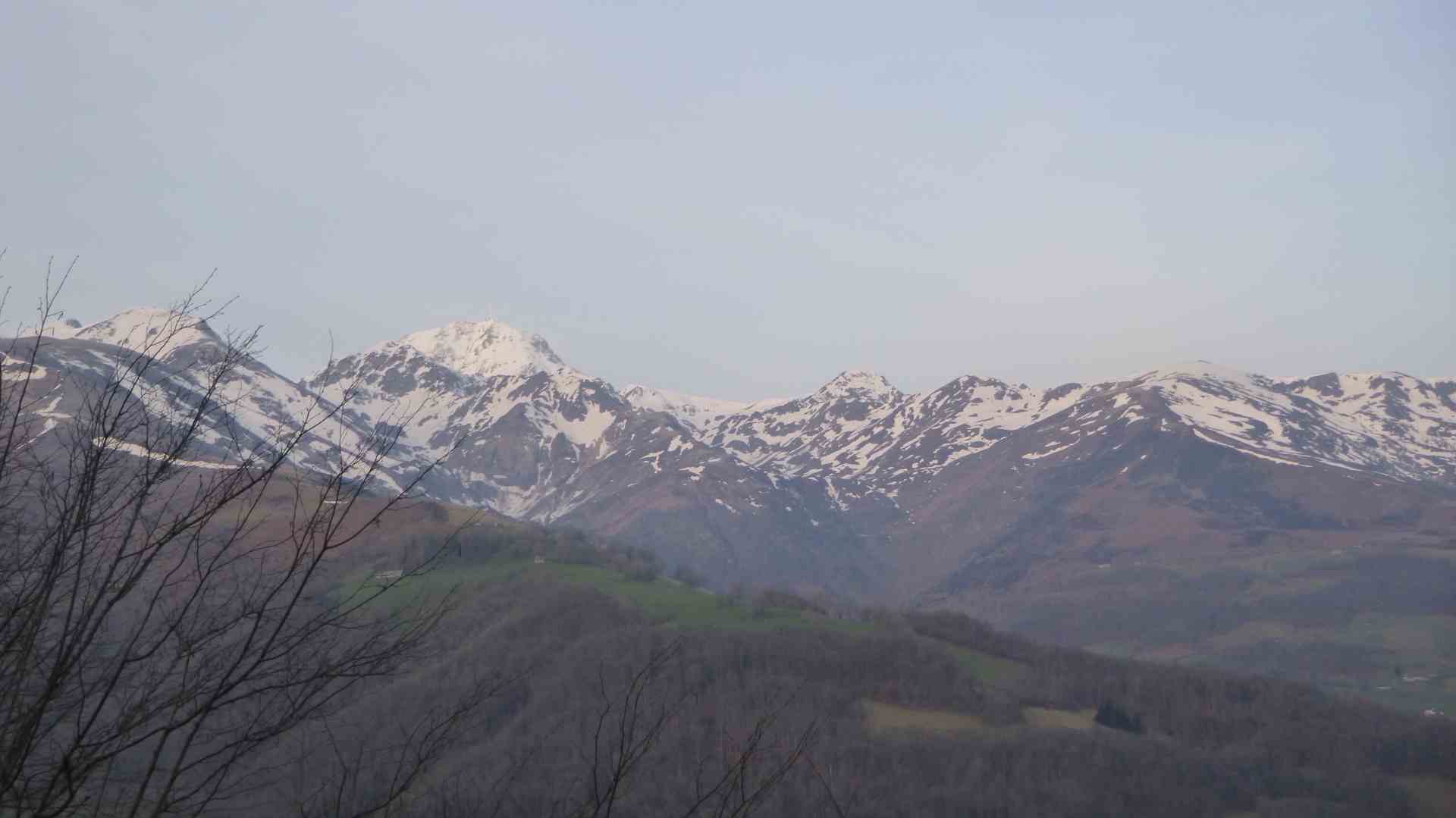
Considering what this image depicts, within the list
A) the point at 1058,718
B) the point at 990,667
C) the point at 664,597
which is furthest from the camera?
the point at 664,597

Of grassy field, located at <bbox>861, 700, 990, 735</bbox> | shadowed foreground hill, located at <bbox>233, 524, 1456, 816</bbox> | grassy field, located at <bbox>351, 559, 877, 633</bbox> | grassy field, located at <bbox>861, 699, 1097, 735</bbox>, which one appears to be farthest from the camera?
grassy field, located at <bbox>351, 559, 877, 633</bbox>

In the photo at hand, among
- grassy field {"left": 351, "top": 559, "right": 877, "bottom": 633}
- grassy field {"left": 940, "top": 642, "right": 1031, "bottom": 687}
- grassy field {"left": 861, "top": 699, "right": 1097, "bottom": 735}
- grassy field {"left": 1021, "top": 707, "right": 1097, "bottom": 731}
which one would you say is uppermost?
grassy field {"left": 351, "top": 559, "right": 877, "bottom": 633}

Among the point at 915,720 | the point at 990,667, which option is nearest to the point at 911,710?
the point at 915,720

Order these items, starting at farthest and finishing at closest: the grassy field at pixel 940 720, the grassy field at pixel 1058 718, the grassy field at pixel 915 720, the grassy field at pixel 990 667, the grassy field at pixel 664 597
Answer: the grassy field at pixel 664 597 → the grassy field at pixel 990 667 → the grassy field at pixel 1058 718 → the grassy field at pixel 940 720 → the grassy field at pixel 915 720

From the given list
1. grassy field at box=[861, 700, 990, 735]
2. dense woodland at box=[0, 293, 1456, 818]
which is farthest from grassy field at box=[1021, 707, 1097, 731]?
grassy field at box=[861, 700, 990, 735]

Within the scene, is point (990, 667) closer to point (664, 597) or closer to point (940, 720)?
point (940, 720)

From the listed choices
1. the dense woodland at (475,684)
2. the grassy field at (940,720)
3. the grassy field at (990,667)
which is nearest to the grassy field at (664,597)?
the dense woodland at (475,684)

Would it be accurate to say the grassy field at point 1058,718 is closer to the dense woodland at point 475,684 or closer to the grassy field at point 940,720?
the grassy field at point 940,720

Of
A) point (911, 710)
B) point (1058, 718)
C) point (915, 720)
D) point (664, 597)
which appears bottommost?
point (1058, 718)

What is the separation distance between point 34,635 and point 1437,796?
4381 inches

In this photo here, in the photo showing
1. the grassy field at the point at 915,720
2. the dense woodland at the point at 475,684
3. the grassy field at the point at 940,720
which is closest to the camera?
the dense woodland at the point at 475,684

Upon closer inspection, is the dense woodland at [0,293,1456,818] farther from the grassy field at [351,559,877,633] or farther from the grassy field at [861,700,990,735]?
the grassy field at [351,559,877,633]

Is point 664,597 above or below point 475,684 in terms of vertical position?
below

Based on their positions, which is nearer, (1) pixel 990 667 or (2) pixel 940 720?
(2) pixel 940 720
